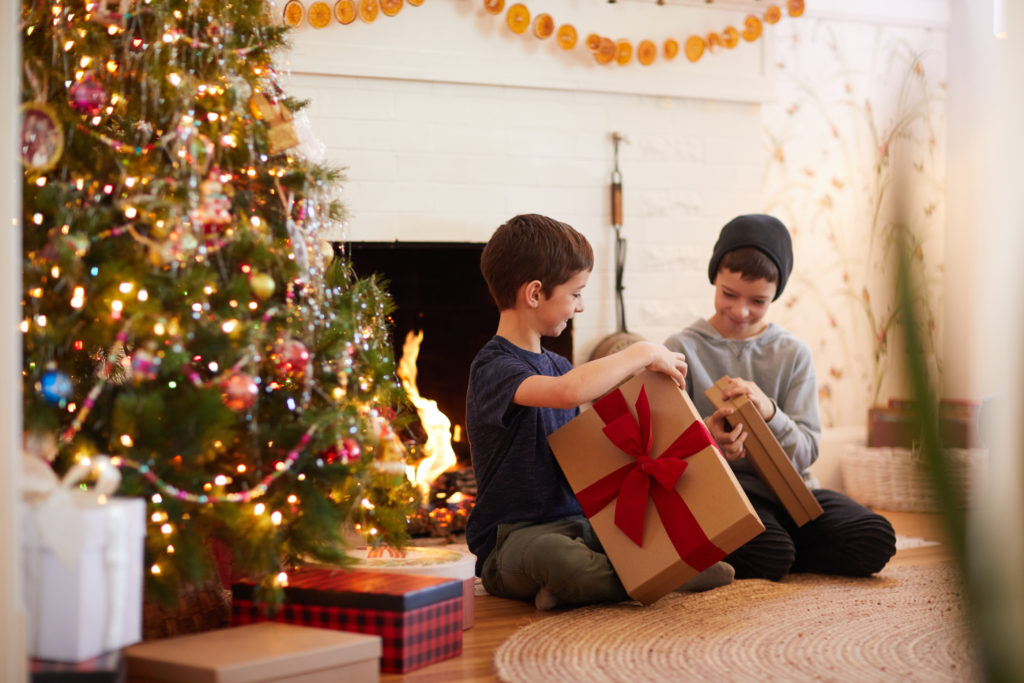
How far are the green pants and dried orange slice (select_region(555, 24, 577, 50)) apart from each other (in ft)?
5.66

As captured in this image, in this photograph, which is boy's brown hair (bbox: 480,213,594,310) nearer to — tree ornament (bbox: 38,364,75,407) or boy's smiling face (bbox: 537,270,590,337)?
boy's smiling face (bbox: 537,270,590,337)

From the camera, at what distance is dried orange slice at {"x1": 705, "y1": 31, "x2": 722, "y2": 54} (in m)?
3.26

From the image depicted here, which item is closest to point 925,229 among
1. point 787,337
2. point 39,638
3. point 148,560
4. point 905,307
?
point 905,307

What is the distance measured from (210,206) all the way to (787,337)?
4.73 ft

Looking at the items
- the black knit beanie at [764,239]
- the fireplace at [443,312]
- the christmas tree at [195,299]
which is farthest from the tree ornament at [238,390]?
the fireplace at [443,312]

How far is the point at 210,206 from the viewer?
4.47 feet

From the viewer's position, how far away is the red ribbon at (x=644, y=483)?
5.39ft

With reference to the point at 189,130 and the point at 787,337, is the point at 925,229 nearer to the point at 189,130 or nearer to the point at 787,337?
the point at 189,130

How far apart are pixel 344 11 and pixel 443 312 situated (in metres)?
0.92

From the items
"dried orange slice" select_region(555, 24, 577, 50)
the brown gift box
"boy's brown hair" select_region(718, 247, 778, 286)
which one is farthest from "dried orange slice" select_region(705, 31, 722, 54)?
the brown gift box

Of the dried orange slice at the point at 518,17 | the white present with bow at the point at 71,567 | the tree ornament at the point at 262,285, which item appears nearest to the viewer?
the white present with bow at the point at 71,567

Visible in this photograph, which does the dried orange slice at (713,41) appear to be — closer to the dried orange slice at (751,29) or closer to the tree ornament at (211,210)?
the dried orange slice at (751,29)

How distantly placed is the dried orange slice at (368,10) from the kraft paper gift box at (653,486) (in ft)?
5.12

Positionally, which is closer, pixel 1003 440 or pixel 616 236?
pixel 1003 440
